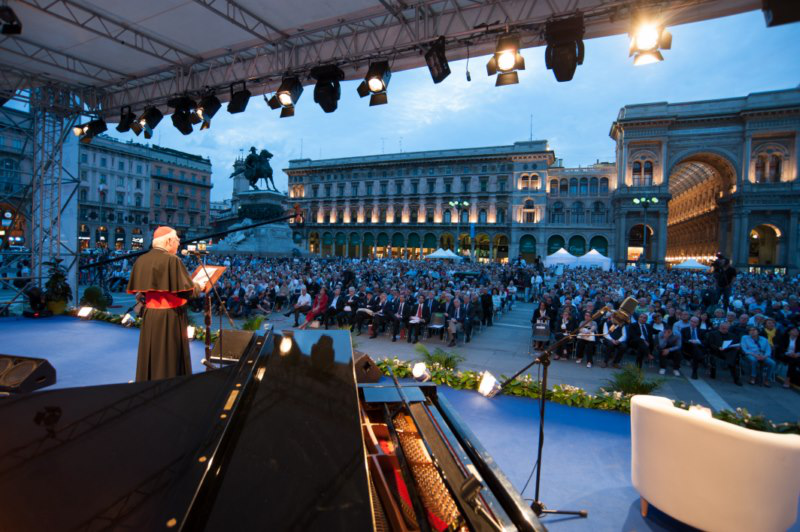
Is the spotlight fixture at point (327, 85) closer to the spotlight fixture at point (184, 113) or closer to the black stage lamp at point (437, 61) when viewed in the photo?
the black stage lamp at point (437, 61)

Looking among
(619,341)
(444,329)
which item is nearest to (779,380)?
(619,341)

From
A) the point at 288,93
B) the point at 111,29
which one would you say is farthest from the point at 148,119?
the point at 288,93

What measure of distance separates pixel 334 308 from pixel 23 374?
8768 millimetres

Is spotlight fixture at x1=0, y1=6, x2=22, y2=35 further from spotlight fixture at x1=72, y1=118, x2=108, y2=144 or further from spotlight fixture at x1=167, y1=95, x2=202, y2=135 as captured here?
spotlight fixture at x1=72, y1=118, x2=108, y2=144

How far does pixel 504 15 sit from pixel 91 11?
7.83 metres

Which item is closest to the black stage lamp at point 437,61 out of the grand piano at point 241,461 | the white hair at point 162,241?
the white hair at point 162,241

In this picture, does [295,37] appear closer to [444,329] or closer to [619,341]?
[444,329]

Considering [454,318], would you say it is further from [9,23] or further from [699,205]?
[699,205]

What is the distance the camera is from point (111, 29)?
26.8 ft

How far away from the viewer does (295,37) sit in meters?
8.30

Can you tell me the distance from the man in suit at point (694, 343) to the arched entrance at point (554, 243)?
52.7 metres

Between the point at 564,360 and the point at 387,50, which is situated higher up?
the point at 387,50

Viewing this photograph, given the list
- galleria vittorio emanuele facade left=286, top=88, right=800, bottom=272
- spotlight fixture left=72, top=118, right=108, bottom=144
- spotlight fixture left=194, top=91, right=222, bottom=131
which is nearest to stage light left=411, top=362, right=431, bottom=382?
spotlight fixture left=194, top=91, right=222, bottom=131

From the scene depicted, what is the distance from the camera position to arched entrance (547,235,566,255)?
58747 mm
